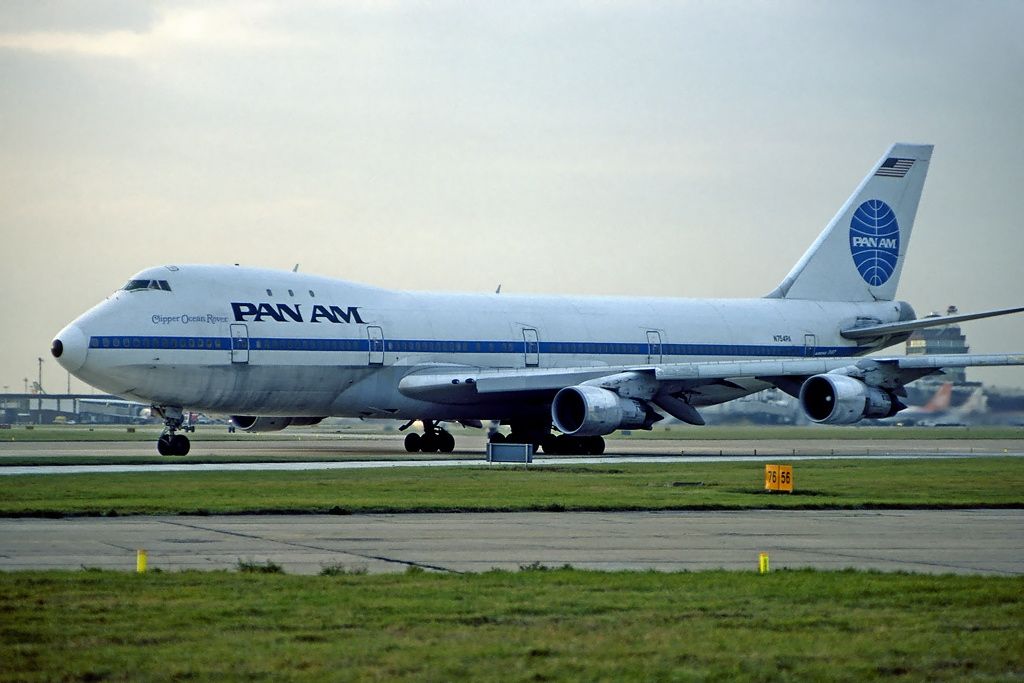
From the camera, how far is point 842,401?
141ft

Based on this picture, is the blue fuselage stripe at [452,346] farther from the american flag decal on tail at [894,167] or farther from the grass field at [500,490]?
the grass field at [500,490]

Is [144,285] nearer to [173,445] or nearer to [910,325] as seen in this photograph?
[173,445]

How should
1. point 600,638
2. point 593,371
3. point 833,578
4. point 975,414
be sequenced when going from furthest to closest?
point 975,414
point 593,371
point 833,578
point 600,638

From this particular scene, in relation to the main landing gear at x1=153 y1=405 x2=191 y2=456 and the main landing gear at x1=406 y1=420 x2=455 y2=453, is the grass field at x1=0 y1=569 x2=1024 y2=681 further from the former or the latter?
the main landing gear at x1=406 y1=420 x2=455 y2=453

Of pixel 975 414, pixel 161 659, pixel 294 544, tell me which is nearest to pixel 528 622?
pixel 161 659

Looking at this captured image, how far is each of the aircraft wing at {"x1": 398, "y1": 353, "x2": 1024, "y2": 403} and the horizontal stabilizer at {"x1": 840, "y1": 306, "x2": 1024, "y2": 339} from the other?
377 centimetres

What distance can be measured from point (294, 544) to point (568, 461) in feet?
73.7

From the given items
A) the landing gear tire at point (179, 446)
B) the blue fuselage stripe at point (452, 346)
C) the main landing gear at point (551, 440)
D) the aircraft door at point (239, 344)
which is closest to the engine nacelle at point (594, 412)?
the main landing gear at point (551, 440)

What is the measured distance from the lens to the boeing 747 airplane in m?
40.3

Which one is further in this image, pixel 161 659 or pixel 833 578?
pixel 833 578

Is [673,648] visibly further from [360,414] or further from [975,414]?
[975,414]

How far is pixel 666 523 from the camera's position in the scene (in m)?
21.6

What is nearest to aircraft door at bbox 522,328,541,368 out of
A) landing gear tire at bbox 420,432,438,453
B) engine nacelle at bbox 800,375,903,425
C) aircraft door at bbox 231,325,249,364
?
landing gear tire at bbox 420,432,438,453

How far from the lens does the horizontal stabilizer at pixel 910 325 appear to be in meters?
49.1
